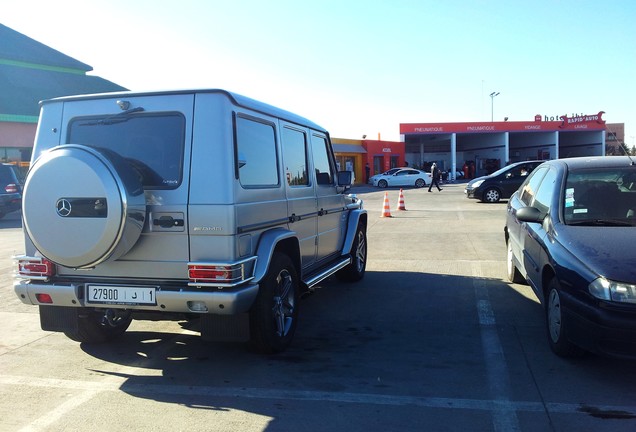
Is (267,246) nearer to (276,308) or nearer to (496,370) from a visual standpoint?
(276,308)

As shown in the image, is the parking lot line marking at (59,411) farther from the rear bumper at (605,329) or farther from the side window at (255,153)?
the rear bumper at (605,329)

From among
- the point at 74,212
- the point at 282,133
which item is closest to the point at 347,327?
the point at 282,133

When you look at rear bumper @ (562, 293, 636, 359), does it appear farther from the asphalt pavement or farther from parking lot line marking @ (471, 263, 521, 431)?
parking lot line marking @ (471, 263, 521, 431)

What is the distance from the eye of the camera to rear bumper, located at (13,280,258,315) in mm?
3863

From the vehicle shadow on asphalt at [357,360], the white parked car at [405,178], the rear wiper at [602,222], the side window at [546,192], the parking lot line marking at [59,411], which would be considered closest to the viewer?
the parking lot line marking at [59,411]

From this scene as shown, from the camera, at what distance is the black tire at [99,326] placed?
4.67m

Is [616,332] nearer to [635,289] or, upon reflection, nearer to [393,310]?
[635,289]

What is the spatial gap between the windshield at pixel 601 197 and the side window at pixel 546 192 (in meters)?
0.19

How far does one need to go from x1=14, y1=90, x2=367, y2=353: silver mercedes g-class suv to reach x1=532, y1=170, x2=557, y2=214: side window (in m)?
2.58

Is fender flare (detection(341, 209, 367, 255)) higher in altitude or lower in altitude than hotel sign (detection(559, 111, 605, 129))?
lower

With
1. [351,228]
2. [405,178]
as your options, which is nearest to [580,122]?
[405,178]

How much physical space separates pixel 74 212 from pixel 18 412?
1434 mm

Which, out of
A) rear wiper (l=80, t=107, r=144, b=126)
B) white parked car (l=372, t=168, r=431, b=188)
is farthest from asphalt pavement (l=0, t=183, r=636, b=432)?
white parked car (l=372, t=168, r=431, b=188)

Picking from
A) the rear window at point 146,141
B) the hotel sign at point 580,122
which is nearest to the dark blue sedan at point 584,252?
the rear window at point 146,141
